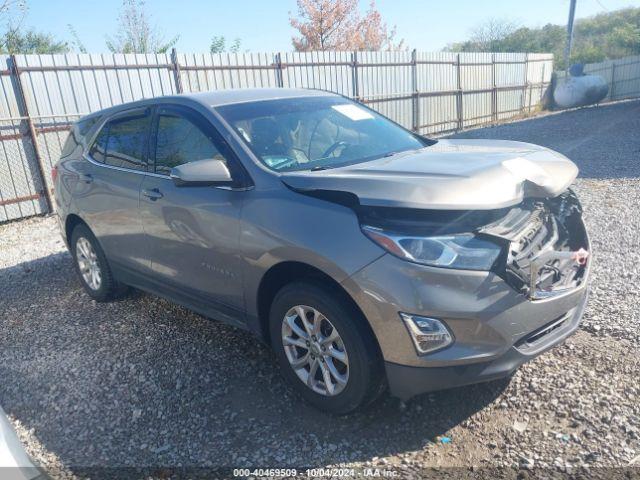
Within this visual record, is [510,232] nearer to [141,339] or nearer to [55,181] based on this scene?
[141,339]

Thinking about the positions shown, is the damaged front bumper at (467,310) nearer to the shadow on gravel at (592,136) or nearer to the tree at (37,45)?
the shadow on gravel at (592,136)

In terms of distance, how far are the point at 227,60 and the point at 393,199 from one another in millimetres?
9858

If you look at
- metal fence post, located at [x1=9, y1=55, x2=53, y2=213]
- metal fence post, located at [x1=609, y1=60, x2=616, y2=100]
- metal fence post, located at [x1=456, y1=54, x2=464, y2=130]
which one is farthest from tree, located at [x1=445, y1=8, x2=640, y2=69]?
metal fence post, located at [x1=9, y1=55, x2=53, y2=213]

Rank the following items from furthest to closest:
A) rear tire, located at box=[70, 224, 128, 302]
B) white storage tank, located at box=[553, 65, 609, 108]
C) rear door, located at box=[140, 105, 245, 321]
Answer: white storage tank, located at box=[553, 65, 609, 108]
rear tire, located at box=[70, 224, 128, 302]
rear door, located at box=[140, 105, 245, 321]

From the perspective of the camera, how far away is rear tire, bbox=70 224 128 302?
4762 mm

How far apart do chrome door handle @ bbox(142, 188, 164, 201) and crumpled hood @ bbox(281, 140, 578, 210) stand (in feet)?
3.94

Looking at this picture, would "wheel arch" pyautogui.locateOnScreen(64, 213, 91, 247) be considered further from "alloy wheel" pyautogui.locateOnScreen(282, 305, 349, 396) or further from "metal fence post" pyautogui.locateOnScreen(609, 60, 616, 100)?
"metal fence post" pyautogui.locateOnScreen(609, 60, 616, 100)

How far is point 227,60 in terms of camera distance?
37.6ft

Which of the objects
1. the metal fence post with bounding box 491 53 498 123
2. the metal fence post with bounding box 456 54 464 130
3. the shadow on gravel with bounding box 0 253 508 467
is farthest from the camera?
the metal fence post with bounding box 491 53 498 123

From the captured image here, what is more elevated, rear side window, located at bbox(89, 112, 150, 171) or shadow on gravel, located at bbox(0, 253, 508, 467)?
rear side window, located at bbox(89, 112, 150, 171)

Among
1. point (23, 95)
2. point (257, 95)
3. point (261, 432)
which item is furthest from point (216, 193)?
point (23, 95)

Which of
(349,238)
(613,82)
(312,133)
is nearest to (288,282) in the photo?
(349,238)

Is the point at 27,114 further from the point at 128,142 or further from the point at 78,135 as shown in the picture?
the point at 128,142

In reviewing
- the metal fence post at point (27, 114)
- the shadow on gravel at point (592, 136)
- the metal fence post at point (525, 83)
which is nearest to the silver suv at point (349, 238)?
the metal fence post at point (27, 114)
